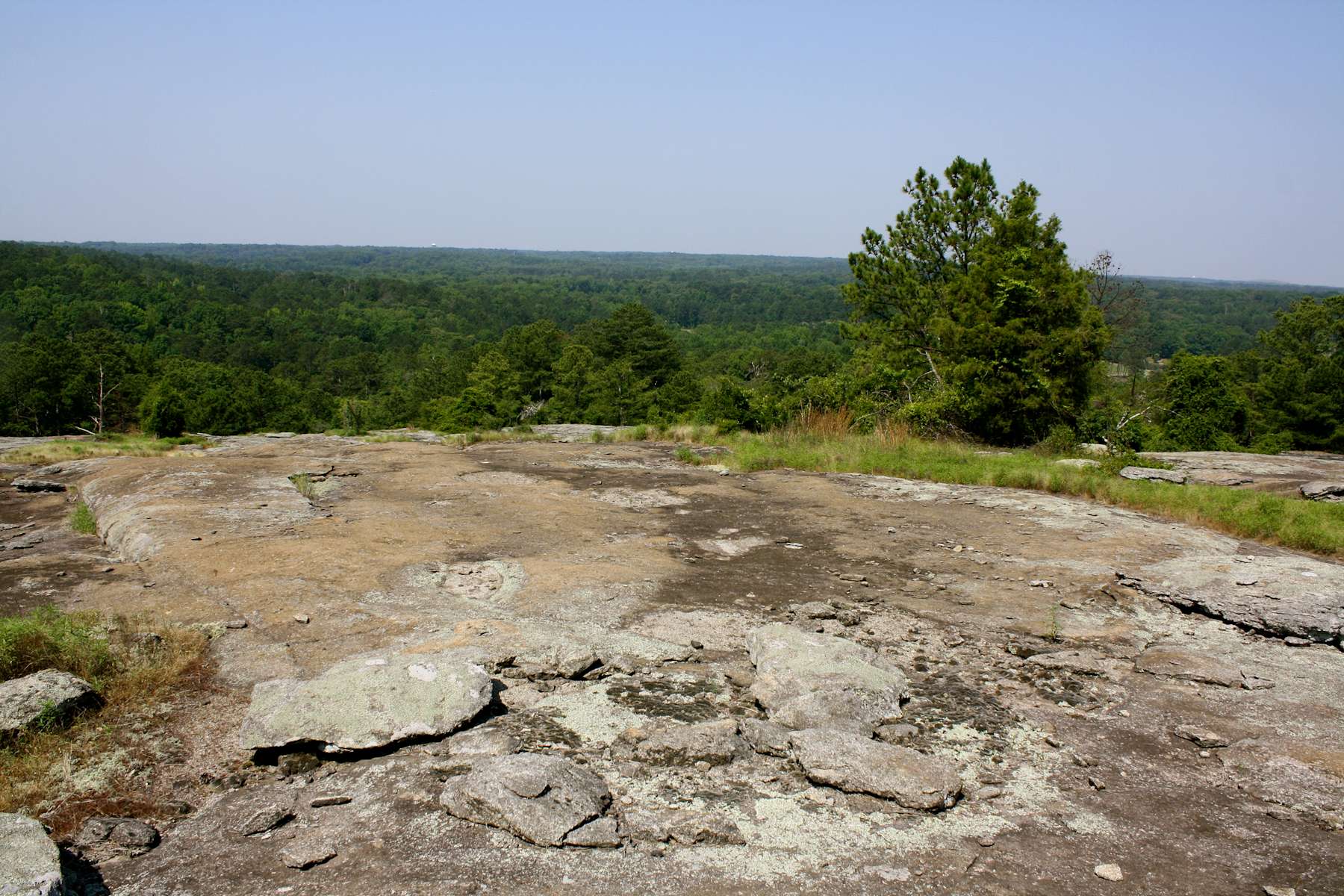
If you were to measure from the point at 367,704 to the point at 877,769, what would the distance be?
1933mm

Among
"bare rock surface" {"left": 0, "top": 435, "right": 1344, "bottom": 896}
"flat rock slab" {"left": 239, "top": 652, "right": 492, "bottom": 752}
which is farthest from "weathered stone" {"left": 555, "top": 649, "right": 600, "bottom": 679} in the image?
"flat rock slab" {"left": 239, "top": 652, "right": 492, "bottom": 752}

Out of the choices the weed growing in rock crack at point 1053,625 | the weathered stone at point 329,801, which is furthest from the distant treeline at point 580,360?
the weathered stone at point 329,801

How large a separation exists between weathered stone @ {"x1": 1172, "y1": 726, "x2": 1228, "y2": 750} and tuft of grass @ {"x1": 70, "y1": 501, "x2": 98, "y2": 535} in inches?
302

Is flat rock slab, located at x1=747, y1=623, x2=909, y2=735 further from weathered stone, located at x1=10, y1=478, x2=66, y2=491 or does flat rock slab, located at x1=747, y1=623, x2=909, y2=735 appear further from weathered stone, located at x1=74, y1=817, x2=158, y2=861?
weathered stone, located at x1=10, y1=478, x2=66, y2=491

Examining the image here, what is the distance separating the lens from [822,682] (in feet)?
11.4

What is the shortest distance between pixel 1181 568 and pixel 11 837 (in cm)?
568

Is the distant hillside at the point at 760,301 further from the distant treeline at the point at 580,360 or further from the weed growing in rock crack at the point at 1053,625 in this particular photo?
the weed growing in rock crack at the point at 1053,625

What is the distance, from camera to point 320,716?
10.0ft

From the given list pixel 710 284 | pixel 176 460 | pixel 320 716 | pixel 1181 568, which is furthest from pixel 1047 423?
pixel 710 284

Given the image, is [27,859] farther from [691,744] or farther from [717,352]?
[717,352]

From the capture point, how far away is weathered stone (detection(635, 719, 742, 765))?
299 centimetres

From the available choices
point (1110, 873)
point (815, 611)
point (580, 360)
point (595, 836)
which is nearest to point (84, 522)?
point (815, 611)

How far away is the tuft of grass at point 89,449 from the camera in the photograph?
11250 mm

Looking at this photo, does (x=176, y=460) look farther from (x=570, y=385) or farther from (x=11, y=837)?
(x=570, y=385)
